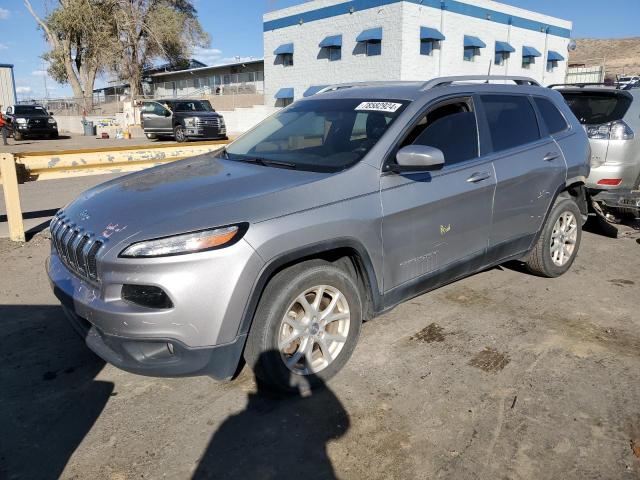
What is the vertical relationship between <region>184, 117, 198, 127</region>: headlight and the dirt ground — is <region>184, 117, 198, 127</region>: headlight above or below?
above

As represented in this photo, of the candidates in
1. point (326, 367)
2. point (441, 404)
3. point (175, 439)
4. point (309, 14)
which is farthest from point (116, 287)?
point (309, 14)

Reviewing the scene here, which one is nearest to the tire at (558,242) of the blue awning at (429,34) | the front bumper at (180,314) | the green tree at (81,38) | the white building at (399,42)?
the front bumper at (180,314)

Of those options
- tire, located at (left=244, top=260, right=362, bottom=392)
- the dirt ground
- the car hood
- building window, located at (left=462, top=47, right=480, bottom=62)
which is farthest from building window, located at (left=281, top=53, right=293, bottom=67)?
tire, located at (left=244, top=260, right=362, bottom=392)

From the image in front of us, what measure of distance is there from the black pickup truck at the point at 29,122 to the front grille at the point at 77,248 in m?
30.0

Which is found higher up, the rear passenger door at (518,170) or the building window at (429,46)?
the building window at (429,46)

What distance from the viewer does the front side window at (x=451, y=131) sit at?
3.75m

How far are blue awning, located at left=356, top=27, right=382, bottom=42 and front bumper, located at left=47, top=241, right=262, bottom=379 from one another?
85.0ft

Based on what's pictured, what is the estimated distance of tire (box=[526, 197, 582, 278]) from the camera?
15.9 feet

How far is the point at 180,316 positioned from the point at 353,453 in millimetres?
1095

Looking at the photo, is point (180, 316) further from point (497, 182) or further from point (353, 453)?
point (497, 182)

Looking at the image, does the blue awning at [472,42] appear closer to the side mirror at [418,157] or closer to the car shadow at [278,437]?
the side mirror at [418,157]

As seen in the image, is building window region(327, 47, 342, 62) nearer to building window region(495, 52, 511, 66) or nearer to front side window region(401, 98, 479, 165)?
building window region(495, 52, 511, 66)

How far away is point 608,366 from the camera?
348 centimetres

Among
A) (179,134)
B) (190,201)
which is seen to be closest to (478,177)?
(190,201)
